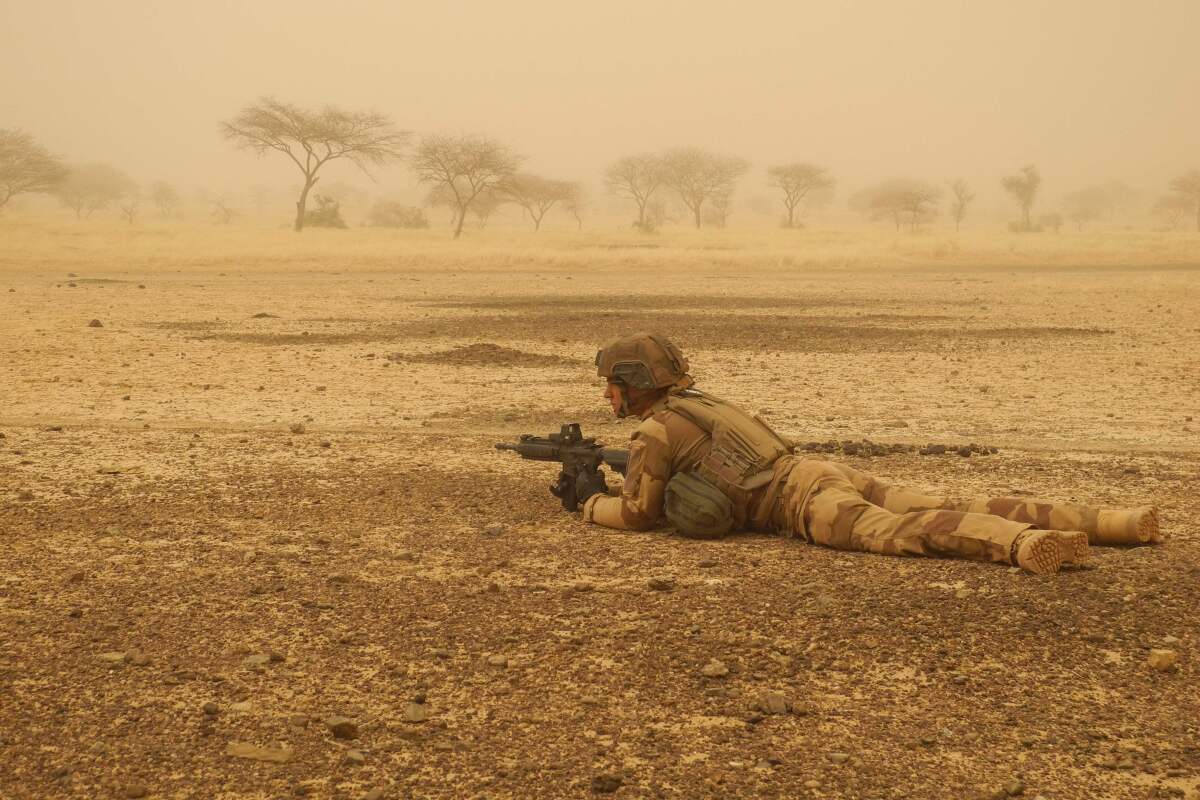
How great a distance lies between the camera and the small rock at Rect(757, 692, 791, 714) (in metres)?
4.08

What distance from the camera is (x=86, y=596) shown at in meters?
5.31

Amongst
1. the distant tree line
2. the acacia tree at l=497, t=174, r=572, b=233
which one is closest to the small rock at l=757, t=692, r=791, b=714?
the distant tree line

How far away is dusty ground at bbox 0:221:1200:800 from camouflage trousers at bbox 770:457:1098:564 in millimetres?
113

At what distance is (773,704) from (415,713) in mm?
1158

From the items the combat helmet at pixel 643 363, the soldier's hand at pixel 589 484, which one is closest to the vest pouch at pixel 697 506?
the combat helmet at pixel 643 363

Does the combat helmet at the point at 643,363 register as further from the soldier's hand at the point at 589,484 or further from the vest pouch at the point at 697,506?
the soldier's hand at the point at 589,484

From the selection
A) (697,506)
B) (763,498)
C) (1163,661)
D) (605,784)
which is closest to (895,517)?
(763,498)

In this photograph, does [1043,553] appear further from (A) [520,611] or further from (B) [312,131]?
(B) [312,131]

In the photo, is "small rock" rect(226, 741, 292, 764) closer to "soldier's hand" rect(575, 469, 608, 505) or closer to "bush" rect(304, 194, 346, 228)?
"soldier's hand" rect(575, 469, 608, 505)

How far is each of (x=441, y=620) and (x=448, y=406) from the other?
6348 millimetres

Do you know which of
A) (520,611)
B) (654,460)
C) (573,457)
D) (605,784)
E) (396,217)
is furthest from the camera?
(396,217)

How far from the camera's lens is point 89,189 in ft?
309

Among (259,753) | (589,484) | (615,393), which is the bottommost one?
(259,753)

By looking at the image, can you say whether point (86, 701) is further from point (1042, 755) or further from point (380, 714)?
point (1042, 755)
